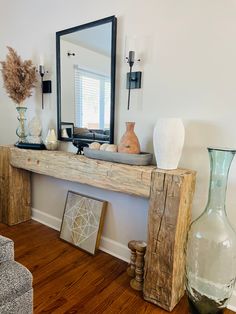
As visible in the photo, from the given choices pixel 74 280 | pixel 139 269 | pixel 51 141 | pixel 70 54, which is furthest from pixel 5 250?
pixel 70 54

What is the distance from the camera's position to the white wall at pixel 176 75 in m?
1.44

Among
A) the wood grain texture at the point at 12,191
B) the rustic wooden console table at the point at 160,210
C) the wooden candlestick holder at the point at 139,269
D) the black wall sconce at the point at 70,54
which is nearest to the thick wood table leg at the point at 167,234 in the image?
the rustic wooden console table at the point at 160,210

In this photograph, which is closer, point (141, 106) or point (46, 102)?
point (141, 106)

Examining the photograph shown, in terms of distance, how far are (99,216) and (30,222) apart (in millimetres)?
1014

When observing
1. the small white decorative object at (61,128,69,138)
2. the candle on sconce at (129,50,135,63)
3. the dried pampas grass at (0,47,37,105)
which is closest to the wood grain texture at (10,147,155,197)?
the small white decorative object at (61,128,69,138)

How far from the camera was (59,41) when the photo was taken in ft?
7.30

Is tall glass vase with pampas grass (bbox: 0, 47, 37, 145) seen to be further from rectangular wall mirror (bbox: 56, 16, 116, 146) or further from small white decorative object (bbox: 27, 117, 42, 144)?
rectangular wall mirror (bbox: 56, 16, 116, 146)

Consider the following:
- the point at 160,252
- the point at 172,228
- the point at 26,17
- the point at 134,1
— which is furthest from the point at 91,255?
the point at 26,17

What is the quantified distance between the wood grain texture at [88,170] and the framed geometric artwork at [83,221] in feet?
1.13

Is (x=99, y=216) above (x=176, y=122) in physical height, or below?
below

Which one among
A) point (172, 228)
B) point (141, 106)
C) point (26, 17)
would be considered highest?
point (26, 17)

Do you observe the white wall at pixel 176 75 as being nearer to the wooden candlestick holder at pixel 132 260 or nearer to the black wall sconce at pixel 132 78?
the black wall sconce at pixel 132 78

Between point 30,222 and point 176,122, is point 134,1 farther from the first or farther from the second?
point 30,222

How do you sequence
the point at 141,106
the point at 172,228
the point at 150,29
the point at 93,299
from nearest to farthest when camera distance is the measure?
the point at 172,228 → the point at 93,299 → the point at 150,29 → the point at 141,106
